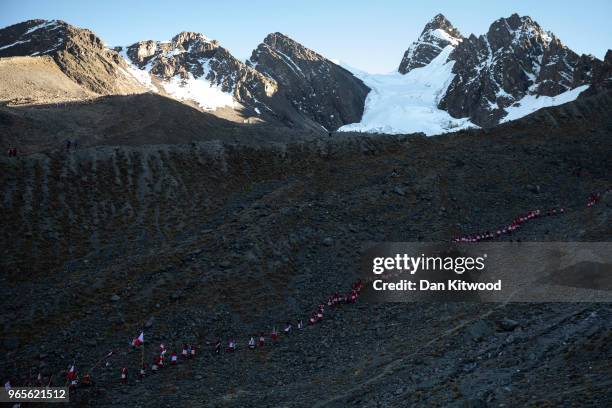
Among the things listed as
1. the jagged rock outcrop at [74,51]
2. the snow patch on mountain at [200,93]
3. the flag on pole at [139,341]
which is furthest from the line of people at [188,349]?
the snow patch on mountain at [200,93]

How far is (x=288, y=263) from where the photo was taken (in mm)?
35812

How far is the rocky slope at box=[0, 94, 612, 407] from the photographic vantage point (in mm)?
19703

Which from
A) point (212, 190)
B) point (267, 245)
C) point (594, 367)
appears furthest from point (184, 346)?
point (212, 190)

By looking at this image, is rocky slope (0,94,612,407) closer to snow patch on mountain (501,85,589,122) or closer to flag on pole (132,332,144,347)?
flag on pole (132,332,144,347)

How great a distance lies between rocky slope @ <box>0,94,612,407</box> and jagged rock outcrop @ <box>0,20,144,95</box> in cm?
10436

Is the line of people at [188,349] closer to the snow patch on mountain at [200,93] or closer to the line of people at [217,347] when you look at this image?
the line of people at [217,347]

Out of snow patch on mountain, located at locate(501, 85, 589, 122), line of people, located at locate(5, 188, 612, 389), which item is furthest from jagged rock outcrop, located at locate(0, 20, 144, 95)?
snow patch on mountain, located at locate(501, 85, 589, 122)

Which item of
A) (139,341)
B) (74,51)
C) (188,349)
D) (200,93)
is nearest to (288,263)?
(188,349)

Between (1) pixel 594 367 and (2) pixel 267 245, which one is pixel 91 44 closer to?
(2) pixel 267 245

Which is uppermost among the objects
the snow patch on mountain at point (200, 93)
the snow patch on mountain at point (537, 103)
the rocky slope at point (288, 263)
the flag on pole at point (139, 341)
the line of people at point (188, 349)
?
the snow patch on mountain at point (200, 93)

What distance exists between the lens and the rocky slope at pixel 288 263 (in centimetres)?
1970

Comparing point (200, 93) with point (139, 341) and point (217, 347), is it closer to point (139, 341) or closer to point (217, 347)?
point (139, 341)

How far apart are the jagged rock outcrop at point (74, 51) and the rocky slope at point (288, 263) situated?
104 meters

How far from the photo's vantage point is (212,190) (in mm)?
47531
